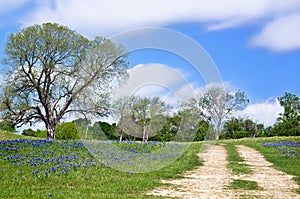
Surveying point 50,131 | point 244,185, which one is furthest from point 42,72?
point 244,185

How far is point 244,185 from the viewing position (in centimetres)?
1095

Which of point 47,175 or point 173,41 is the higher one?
point 173,41

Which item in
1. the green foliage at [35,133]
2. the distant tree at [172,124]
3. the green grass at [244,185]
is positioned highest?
the green foliage at [35,133]

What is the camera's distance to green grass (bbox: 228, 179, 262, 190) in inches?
417

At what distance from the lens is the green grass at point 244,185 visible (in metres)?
10.6

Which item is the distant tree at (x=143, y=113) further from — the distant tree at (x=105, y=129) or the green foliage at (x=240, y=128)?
the green foliage at (x=240, y=128)

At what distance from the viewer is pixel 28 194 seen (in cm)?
849

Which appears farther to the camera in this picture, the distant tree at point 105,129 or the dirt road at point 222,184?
the distant tree at point 105,129

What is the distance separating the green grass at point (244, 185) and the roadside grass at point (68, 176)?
188cm

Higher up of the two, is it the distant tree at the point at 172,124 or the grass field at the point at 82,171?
the distant tree at the point at 172,124

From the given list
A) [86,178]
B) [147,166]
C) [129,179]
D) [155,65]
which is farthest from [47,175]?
[155,65]

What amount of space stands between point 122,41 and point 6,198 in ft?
20.1

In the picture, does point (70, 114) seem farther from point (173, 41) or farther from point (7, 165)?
point (173, 41)

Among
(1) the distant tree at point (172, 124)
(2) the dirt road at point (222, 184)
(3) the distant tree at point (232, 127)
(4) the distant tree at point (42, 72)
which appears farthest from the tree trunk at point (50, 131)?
(3) the distant tree at point (232, 127)
